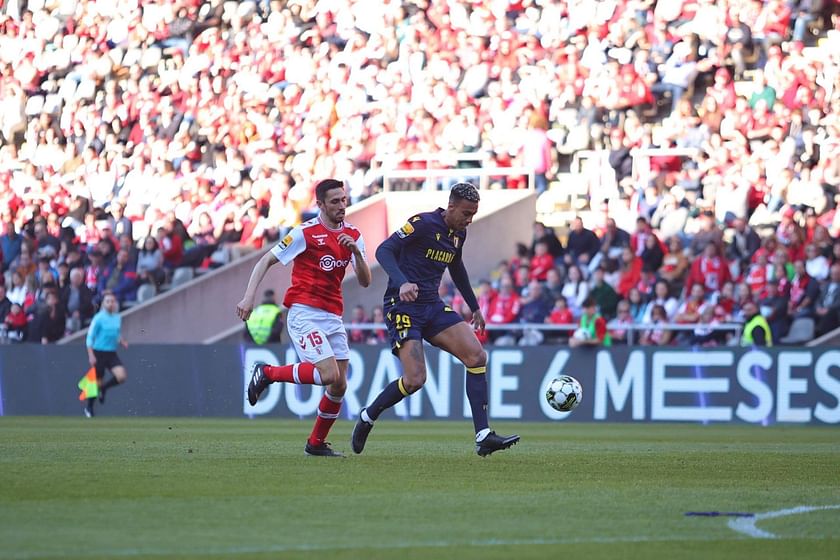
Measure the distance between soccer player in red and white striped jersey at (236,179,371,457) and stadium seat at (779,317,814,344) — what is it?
10.9 meters

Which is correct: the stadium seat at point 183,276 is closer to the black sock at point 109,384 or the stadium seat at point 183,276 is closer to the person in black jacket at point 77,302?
the person in black jacket at point 77,302

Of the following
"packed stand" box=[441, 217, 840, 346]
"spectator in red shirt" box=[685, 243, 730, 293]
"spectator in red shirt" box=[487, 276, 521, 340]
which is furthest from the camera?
"spectator in red shirt" box=[487, 276, 521, 340]

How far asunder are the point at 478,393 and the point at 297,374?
56.1 inches

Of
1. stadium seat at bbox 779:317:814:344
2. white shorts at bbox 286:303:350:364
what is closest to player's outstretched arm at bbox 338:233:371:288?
white shorts at bbox 286:303:350:364

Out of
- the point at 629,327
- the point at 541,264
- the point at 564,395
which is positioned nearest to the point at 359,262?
the point at 564,395

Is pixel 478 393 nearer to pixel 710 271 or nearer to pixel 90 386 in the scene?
pixel 710 271

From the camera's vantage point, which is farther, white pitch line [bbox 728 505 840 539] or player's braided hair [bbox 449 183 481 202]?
player's braided hair [bbox 449 183 481 202]

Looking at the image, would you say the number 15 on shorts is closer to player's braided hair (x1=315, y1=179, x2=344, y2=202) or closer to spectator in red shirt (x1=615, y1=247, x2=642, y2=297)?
player's braided hair (x1=315, y1=179, x2=344, y2=202)

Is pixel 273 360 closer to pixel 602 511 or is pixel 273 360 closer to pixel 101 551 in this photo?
pixel 602 511

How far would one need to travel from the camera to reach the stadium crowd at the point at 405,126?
2348cm

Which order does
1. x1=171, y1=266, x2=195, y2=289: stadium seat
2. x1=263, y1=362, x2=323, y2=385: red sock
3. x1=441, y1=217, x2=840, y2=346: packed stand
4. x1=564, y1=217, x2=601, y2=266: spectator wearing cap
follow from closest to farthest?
x1=263, y1=362, x2=323, y2=385: red sock, x1=441, y1=217, x2=840, y2=346: packed stand, x1=564, y1=217, x2=601, y2=266: spectator wearing cap, x1=171, y1=266, x2=195, y2=289: stadium seat

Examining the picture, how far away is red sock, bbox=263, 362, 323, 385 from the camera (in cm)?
1195

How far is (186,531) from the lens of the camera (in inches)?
287

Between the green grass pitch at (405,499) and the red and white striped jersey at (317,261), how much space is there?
49.3 inches
